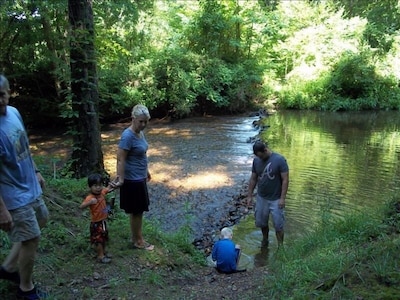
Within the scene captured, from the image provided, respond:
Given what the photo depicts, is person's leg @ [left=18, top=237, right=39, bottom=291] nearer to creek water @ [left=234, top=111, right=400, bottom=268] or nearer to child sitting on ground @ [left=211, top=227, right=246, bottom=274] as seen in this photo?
child sitting on ground @ [left=211, top=227, right=246, bottom=274]

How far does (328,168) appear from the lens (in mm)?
11203

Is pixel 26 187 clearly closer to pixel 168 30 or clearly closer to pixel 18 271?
pixel 18 271

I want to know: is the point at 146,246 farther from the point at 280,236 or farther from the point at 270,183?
the point at 280,236

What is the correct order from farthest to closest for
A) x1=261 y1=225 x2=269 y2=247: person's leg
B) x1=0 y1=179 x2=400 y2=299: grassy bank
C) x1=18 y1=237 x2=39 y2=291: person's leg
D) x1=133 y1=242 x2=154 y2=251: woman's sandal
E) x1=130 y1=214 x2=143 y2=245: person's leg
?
1. x1=261 y1=225 x2=269 y2=247: person's leg
2. x1=133 y1=242 x2=154 y2=251: woman's sandal
3. x1=130 y1=214 x2=143 y2=245: person's leg
4. x1=18 y1=237 x2=39 y2=291: person's leg
5. x1=0 y1=179 x2=400 y2=299: grassy bank

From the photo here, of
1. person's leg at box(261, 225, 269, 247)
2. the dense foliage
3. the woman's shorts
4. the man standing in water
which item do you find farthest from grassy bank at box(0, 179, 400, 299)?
the dense foliage

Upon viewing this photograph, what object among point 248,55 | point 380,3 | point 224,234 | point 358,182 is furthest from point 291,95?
point 224,234

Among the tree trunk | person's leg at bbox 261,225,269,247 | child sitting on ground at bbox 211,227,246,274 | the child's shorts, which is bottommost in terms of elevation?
person's leg at bbox 261,225,269,247

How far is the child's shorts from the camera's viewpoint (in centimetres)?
447

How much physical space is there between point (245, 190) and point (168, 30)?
53.0 feet

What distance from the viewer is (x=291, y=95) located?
2453cm

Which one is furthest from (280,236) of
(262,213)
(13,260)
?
(13,260)

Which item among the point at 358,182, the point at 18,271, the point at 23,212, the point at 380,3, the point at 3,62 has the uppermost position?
the point at 380,3

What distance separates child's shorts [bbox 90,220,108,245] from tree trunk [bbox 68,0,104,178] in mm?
2504

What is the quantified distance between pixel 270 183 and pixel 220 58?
1914 centimetres
